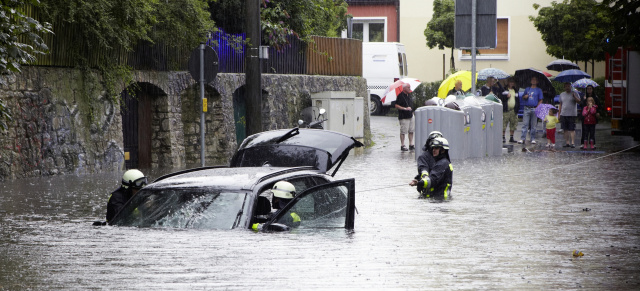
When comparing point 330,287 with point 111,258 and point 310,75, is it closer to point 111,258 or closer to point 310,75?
point 111,258

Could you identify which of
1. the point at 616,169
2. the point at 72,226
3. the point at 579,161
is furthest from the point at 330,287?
the point at 579,161

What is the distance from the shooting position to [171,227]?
356 inches

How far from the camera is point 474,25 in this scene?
22734mm

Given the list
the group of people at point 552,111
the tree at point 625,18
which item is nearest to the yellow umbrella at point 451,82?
the group of people at point 552,111

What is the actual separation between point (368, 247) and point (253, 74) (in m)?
8.43

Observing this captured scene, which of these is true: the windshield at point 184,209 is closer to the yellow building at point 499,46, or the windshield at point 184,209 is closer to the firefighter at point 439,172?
the firefighter at point 439,172

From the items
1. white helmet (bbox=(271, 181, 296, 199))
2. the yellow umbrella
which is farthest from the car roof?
the yellow umbrella

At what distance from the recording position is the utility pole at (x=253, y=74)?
1698 cm

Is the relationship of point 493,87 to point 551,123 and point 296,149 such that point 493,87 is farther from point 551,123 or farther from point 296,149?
point 296,149

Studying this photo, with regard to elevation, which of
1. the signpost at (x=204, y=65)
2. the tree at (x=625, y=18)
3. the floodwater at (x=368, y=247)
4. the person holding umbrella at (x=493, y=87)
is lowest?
the floodwater at (x=368, y=247)

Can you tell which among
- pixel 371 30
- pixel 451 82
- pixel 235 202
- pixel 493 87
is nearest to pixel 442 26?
pixel 371 30

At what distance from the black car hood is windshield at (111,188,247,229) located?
11.9 ft

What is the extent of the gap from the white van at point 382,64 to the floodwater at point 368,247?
24906 mm

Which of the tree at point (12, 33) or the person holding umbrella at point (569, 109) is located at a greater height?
the tree at point (12, 33)
